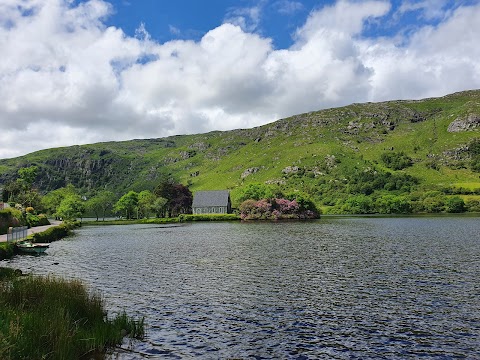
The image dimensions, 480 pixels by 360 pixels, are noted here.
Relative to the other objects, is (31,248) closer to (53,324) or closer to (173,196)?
(53,324)

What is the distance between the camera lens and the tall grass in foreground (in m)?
13.3

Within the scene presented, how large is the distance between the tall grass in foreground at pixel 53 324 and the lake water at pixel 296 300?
1305 mm

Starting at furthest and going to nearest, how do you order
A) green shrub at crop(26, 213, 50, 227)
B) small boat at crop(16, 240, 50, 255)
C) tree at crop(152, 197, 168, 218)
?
tree at crop(152, 197, 168, 218) → green shrub at crop(26, 213, 50, 227) → small boat at crop(16, 240, 50, 255)

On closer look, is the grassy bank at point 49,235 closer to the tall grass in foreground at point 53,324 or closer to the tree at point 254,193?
the tall grass in foreground at point 53,324

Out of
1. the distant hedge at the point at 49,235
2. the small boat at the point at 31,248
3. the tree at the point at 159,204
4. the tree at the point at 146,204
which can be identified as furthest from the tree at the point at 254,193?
the small boat at the point at 31,248

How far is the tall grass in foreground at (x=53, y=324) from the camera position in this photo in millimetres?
13290

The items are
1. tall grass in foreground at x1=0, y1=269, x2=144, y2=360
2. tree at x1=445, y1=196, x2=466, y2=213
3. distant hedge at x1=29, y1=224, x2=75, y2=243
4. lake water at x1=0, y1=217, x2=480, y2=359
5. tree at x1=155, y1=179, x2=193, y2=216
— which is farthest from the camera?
tree at x1=155, y1=179, x2=193, y2=216

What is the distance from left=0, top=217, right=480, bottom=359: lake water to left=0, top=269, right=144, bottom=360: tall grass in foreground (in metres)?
1.31

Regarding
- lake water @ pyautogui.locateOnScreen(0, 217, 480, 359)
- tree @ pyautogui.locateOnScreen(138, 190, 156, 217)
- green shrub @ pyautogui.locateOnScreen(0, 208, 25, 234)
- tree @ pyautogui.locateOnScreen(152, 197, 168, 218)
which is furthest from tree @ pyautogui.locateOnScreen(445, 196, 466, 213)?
green shrub @ pyautogui.locateOnScreen(0, 208, 25, 234)

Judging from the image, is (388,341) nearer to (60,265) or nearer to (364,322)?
(364,322)

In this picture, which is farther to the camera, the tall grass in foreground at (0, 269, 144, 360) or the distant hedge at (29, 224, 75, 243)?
the distant hedge at (29, 224, 75, 243)

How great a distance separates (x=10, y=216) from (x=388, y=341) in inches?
3006

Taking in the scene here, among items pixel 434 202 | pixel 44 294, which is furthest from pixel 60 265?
pixel 434 202

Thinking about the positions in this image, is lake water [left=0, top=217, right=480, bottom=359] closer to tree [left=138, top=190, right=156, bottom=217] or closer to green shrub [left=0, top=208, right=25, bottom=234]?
green shrub [left=0, top=208, right=25, bottom=234]
